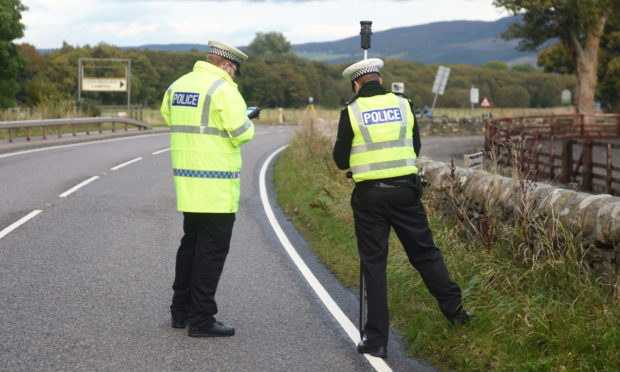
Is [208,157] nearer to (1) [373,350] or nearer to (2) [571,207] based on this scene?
(1) [373,350]

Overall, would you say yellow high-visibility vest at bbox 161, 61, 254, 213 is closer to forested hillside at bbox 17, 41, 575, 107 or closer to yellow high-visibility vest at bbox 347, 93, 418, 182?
yellow high-visibility vest at bbox 347, 93, 418, 182

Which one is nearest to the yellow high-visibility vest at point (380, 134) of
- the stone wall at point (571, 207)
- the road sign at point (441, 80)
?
the stone wall at point (571, 207)

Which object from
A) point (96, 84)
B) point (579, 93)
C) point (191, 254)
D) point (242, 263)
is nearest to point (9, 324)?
point (191, 254)

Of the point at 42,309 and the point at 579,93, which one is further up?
the point at 579,93

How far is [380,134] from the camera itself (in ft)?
18.4

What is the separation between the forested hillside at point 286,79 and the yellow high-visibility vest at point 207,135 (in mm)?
70046

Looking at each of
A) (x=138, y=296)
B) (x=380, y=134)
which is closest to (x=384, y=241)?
(x=380, y=134)

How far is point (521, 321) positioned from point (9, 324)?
3831 millimetres

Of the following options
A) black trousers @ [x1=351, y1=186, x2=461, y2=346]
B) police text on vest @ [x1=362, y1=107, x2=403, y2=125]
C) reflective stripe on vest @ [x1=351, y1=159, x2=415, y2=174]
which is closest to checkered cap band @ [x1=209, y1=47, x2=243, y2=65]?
police text on vest @ [x1=362, y1=107, x2=403, y2=125]

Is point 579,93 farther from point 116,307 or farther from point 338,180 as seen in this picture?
point 116,307

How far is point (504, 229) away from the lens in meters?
7.21

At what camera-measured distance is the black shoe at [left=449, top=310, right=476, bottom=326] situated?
19.3 feet

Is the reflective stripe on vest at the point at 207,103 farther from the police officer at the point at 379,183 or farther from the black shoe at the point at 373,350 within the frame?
the black shoe at the point at 373,350

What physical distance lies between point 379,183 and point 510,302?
1452 millimetres
